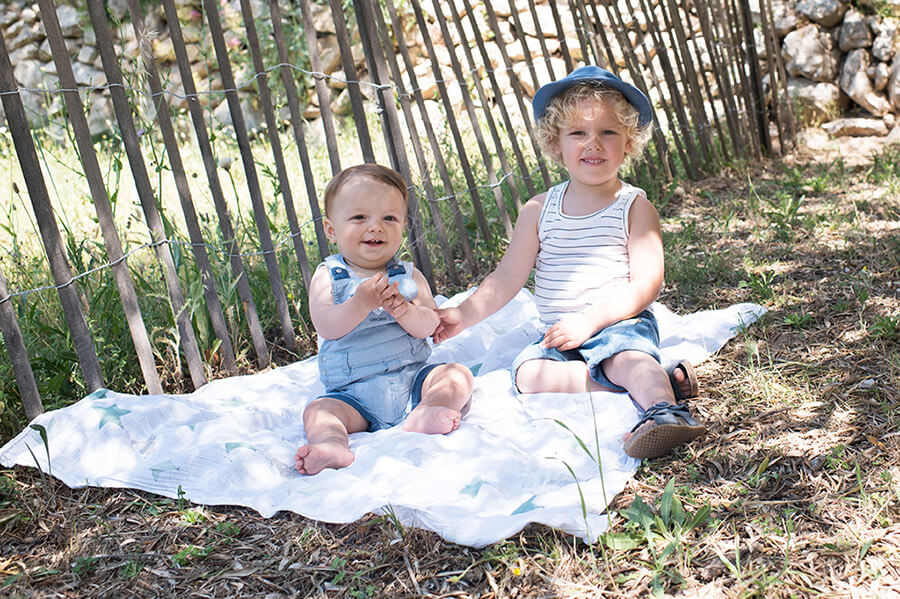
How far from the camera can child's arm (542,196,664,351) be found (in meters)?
2.10

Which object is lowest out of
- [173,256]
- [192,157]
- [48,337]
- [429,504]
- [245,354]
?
[429,504]

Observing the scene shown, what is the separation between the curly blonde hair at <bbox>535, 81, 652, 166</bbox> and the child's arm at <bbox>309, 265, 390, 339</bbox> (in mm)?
744

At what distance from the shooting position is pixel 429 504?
1629 millimetres

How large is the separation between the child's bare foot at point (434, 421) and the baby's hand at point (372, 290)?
328 mm

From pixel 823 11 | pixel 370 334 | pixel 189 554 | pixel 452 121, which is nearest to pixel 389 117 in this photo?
pixel 452 121

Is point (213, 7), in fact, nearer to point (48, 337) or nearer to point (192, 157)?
point (48, 337)

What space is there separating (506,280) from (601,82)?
25.3 inches

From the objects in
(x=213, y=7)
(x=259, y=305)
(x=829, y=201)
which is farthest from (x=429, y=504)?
(x=829, y=201)

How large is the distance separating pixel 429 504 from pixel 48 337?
5.14 feet

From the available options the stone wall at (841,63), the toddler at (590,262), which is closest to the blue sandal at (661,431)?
the toddler at (590,262)

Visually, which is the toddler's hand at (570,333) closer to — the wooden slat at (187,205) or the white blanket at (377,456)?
the white blanket at (377,456)

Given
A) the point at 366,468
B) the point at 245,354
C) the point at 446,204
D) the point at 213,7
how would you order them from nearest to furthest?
the point at 366,468
the point at 213,7
the point at 245,354
the point at 446,204

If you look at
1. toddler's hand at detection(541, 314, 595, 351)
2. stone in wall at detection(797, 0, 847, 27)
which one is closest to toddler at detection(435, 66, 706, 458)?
toddler's hand at detection(541, 314, 595, 351)

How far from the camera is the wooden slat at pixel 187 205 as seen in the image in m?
2.27
